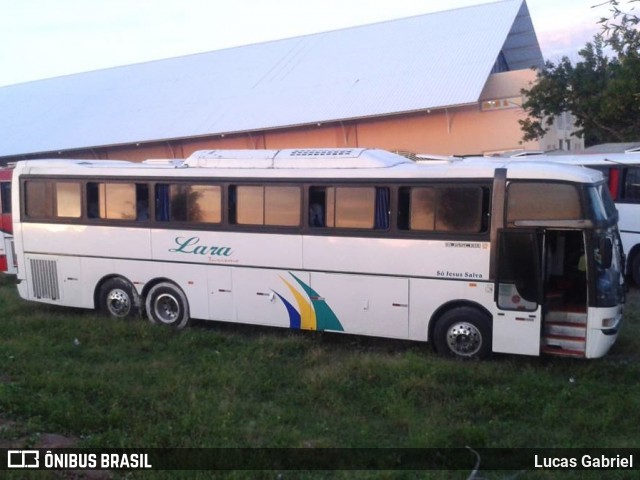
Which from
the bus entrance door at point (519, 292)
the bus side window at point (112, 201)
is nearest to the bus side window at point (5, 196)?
the bus side window at point (112, 201)

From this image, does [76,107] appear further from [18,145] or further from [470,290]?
[470,290]

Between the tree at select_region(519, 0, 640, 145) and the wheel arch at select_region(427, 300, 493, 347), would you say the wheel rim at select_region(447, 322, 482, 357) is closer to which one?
the wheel arch at select_region(427, 300, 493, 347)

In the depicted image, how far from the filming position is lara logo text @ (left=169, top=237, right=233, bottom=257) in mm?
11547

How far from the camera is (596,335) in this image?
905 cm

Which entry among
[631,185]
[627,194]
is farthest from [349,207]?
[631,185]

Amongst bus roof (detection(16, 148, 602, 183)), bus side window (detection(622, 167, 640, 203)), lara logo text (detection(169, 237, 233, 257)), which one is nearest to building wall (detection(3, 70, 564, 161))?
bus side window (detection(622, 167, 640, 203))

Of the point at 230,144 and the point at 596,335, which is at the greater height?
the point at 230,144

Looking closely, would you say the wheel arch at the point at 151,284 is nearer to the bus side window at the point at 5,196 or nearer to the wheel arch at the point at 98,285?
the wheel arch at the point at 98,285

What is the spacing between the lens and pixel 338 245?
1065 centimetres

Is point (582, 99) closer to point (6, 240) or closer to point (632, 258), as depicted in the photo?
point (632, 258)

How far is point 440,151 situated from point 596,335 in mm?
20506

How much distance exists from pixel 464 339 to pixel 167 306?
5.22 m

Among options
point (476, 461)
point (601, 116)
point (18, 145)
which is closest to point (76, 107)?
point (18, 145)

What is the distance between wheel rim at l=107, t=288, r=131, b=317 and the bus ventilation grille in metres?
1.09
